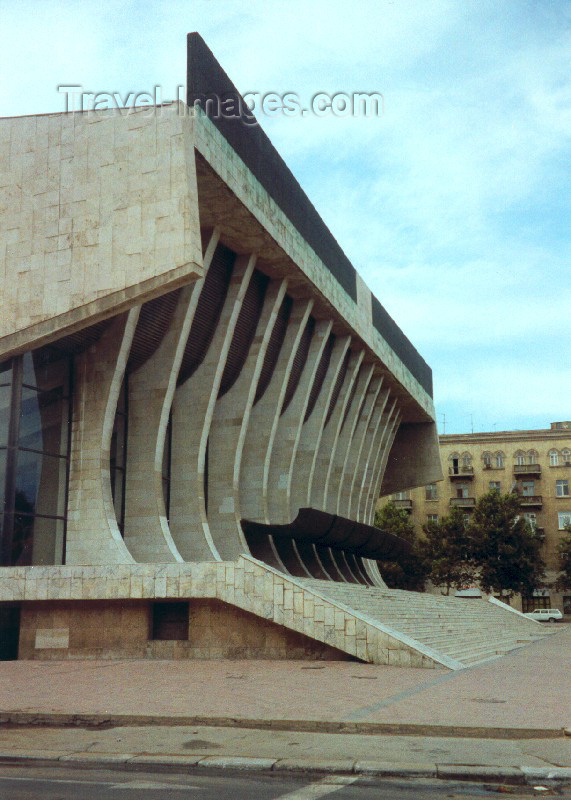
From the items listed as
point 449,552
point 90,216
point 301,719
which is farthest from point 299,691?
point 449,552

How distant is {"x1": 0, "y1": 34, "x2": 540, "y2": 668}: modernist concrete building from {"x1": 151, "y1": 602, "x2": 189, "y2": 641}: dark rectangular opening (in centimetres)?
5

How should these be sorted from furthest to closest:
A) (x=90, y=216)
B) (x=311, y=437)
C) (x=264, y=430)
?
1. (x=311, y=437)
2. (x=264, y=430)
3. (x=90, y=216)

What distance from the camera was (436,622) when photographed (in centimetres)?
2577

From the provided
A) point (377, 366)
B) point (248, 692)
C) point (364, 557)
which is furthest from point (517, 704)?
point (364, 557)

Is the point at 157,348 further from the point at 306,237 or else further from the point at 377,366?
the point at 377,366

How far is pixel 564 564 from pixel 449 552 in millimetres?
8041

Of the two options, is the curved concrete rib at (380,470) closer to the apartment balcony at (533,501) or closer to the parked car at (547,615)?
the parked car at (547,615)

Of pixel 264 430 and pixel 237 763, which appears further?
pixel 264 430

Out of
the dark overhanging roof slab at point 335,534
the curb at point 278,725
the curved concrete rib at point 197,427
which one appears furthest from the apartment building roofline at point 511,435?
the curb at point 278,725

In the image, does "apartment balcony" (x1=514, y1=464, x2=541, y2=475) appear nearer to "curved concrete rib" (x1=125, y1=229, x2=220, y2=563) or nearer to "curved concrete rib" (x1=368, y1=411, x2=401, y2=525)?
"curved concrete rib" (x1=368, y1=411, x2=401, y2=525)

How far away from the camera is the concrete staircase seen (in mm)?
21609

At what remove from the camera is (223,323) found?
26.6m

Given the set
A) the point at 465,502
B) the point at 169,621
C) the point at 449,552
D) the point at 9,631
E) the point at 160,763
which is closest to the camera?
the point at 160,763

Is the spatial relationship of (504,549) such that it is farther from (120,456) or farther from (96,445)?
(96,445)
